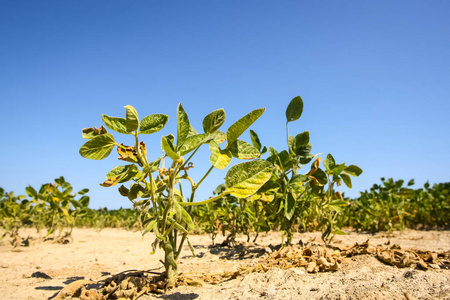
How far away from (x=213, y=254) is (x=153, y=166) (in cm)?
197

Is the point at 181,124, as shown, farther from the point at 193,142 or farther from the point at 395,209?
the point at 395,209

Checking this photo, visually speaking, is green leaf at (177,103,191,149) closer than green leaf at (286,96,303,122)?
Yes

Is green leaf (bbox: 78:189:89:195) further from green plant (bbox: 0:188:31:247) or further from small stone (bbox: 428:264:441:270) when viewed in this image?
small stone (bbox: 428:264:441:270)

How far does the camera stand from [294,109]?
268 centimetres

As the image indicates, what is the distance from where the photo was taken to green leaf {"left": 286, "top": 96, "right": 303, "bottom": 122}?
8.75ft

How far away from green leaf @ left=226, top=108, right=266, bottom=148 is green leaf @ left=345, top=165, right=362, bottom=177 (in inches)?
61.2

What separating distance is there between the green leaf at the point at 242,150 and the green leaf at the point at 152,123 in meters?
0.38

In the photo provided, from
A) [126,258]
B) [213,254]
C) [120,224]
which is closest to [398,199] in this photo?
[213,254]

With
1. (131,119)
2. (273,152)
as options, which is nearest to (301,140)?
(273,152)

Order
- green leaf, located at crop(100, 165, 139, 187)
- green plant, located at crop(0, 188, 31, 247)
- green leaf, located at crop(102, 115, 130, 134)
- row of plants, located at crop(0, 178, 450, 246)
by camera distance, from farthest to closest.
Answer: green plant, located at crop(0, 188, 31, 247) < row of plants, located at crop(0, 178, 450, 246) < green leaf, located at crop(100, 165, 139, 187) < green leaf, located at crop(102, 115, 130, 134)

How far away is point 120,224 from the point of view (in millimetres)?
10594

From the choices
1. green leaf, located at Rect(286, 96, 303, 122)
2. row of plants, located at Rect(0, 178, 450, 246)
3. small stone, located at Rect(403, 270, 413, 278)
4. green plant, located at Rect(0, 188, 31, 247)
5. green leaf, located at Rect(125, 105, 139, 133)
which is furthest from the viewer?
green plant, located at Rect(0, 188, 31, 247)

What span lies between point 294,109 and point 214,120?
1.30 meters

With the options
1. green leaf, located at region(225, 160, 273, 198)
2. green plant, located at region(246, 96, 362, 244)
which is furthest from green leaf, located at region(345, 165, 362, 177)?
green leaf, located at region(225, 160, 273, 198)
